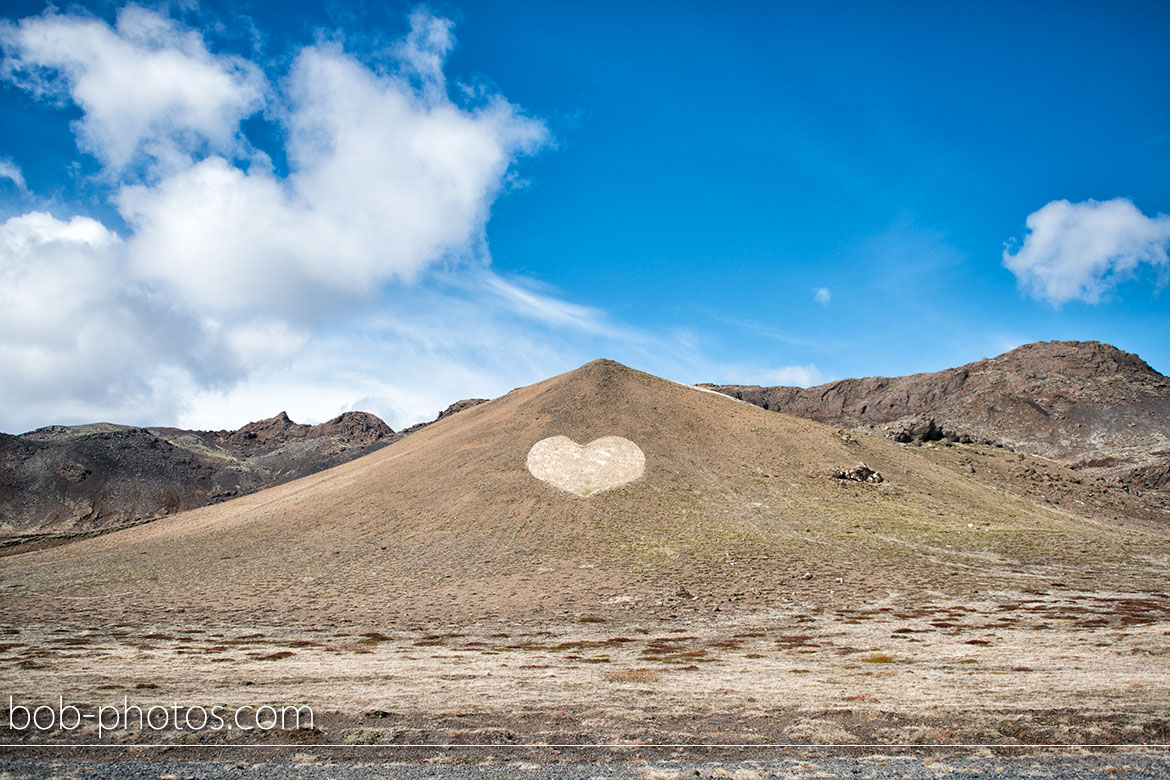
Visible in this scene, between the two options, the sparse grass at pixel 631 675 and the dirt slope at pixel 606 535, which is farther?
the dirt slope at pixel 606 535

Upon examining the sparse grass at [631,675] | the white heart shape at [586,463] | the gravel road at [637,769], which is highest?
the white heart shape at [586,463]

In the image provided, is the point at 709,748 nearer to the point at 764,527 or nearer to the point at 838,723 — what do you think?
A: the point at 838,723

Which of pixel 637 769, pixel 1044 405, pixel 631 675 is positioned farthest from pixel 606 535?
pixel 1044 405

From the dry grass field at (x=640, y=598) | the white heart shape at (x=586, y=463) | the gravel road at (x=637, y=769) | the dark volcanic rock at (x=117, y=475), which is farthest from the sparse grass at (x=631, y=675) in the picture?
the dark volcanic rock at (x=117, y=475)

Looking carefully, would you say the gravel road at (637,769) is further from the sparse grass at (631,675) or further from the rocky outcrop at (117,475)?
the rocky outcrop at (117,475)

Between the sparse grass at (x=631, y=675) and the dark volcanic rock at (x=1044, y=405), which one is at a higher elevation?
the dark volcanic rock at (x=1044, y=405)

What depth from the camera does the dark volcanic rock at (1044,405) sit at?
8575 centimetres

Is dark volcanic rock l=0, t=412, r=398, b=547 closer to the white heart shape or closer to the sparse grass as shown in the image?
the white heart shape

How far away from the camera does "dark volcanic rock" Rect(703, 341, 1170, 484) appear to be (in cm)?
8575

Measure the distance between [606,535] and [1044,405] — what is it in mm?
106936

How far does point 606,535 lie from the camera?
1315 inches

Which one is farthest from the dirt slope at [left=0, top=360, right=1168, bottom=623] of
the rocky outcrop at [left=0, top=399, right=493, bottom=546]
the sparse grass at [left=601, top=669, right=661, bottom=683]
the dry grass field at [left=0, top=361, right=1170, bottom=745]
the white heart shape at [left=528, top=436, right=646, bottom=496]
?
the rocky outcrop at [left=0, top=399, right=493, bottom=546]

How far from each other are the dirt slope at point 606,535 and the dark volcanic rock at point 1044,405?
930 inches

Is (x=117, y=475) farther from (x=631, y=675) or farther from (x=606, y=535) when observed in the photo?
(x=631, y=675)
